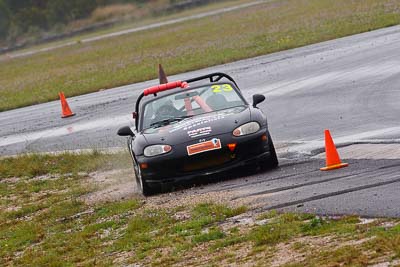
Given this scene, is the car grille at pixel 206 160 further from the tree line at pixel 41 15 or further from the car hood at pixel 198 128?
the tree line at pixel 41 15

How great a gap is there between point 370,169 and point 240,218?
1.95 metres

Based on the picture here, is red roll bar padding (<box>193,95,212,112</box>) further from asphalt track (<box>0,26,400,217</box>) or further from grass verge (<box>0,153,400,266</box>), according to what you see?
grass verge (<box>0,153,400,266</box>)

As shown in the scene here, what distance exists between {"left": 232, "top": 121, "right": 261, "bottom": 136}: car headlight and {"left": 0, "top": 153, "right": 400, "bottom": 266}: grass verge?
1.45m

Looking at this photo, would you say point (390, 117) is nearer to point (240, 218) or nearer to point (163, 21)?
point (240, 218)

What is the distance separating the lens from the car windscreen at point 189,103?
1290cm

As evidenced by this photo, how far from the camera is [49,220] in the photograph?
37.7 feet

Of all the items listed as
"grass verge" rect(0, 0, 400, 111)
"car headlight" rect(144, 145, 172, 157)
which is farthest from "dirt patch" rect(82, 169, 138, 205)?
"grass verge" rect(0, 0, 400, 111)

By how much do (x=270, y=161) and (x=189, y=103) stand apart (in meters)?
1.77

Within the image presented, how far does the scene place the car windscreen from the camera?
42.3 ft

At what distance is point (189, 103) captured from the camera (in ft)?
42.9

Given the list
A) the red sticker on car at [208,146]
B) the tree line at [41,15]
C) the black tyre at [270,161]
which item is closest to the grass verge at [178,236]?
the red sticker on car at [208,146]

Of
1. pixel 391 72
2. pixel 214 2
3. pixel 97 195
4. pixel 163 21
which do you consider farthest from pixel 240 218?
pixel 214 2

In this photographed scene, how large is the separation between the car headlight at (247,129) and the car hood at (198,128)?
0.06 m

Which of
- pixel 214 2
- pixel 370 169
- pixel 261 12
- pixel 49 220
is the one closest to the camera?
pixel 370 169
